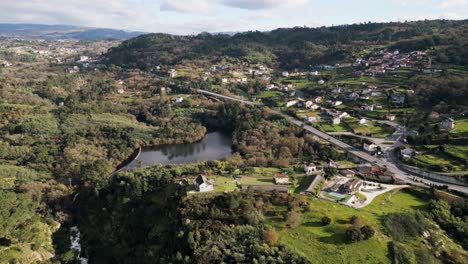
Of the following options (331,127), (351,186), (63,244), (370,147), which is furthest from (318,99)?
(63,244)

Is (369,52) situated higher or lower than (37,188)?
higher

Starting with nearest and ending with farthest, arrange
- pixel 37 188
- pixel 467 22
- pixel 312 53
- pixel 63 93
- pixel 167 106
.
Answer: pixel 37 188 → pixel 167 106 → pixel 63 93 → pixel 312 53 → pixel 467 22

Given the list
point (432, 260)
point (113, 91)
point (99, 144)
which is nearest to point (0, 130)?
point (99, 144)

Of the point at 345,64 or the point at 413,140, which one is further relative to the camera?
the point at 345,64

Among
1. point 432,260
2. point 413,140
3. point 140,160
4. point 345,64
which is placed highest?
point 345,64

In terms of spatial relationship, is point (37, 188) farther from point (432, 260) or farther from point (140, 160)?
point (432, 260)

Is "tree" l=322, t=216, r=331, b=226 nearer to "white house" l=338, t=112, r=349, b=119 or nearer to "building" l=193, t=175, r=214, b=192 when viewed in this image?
"building" l=193, t=175, r=214, b=192

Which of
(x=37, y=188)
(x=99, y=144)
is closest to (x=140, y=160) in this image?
(x=99, y=144)

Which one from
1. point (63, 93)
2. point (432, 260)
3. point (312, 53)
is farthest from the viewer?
point (312, 53)

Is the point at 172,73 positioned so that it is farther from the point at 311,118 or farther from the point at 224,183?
the point at 224,183
